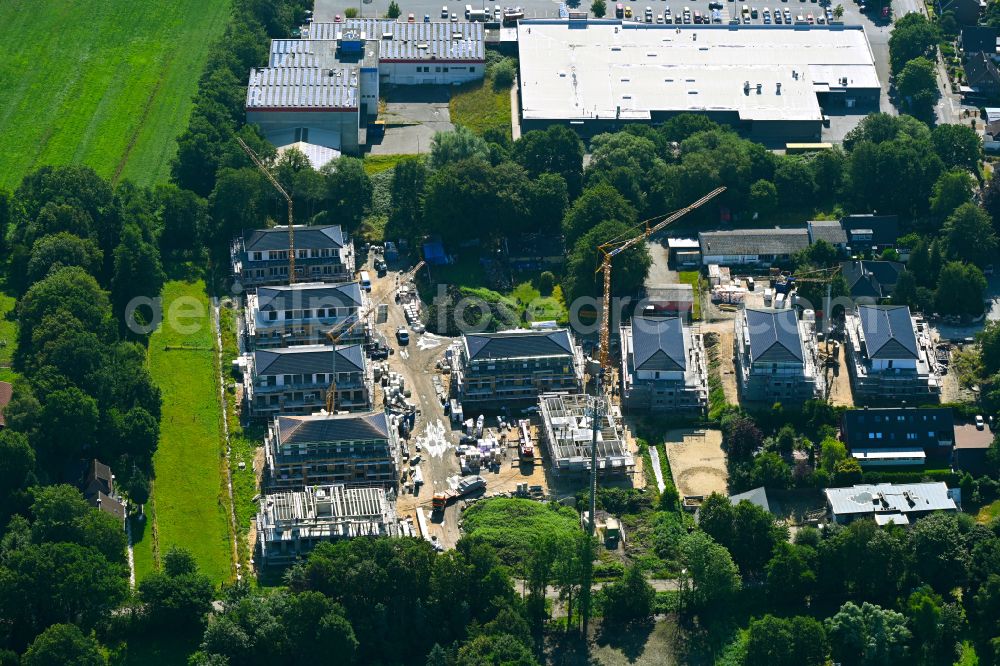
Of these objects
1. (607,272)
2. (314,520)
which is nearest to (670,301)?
(607,272)

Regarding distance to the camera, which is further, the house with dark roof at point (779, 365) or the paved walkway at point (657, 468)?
the house with dark roof at point (779, 365)

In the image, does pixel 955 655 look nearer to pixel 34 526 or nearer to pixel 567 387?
pixel 567 387

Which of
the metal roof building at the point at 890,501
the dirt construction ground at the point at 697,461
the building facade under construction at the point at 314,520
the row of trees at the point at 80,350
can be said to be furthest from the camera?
the dirt construction ground at the point at 697,461

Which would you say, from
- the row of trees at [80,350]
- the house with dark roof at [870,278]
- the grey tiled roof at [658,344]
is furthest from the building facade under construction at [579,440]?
the row of trees at [80,350]

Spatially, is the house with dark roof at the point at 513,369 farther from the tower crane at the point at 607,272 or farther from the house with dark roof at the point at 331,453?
the house with dark roof at the point at 331,453

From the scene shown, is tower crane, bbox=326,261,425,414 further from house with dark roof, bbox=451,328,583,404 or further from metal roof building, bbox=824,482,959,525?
metal roof building, bbox=824,482,959,525

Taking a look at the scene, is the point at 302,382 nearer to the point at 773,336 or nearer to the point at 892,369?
the point at 773,336

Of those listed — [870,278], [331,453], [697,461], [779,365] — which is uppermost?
[870,278]

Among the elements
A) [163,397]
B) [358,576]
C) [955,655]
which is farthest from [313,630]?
[955,655]
